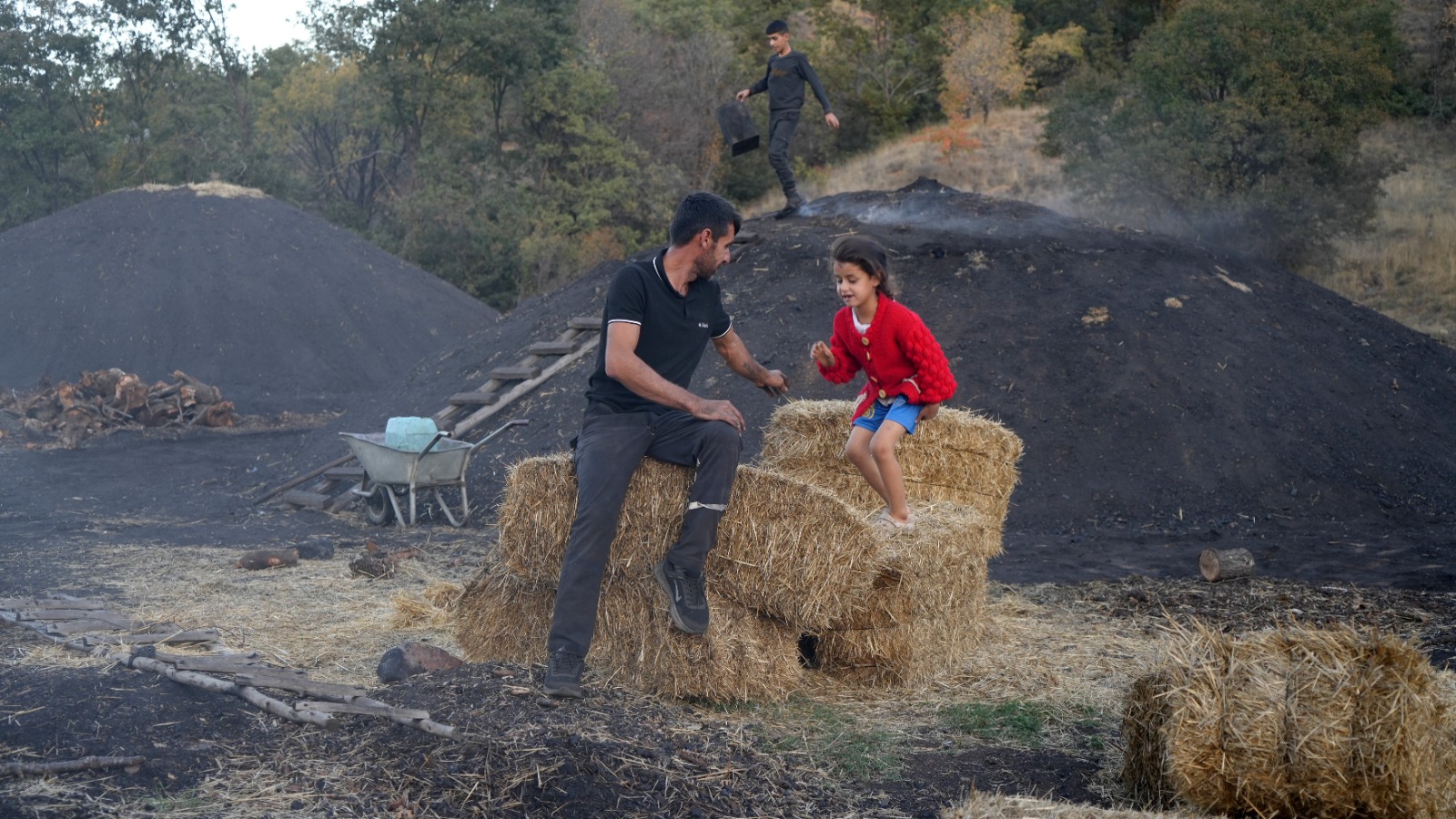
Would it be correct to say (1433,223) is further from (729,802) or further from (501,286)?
(729,802)

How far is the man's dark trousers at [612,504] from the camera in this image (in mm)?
5059

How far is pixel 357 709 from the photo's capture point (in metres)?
4.54

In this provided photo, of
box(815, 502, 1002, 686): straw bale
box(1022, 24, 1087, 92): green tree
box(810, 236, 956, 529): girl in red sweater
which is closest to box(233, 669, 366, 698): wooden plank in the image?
box(815, 502, 1002, 686): straw bale

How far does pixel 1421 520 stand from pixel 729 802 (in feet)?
28.9

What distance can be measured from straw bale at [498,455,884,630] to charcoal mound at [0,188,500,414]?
49.3ft

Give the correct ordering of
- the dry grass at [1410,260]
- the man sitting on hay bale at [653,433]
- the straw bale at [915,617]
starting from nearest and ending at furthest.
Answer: the man sitting on hay bale at [653,433]
the straw bale at [915,617]
the dry grass at [1410,260]

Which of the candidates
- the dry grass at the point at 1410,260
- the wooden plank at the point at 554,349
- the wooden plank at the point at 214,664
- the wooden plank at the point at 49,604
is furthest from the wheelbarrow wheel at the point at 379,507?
the dry grass at the point at 1410,260

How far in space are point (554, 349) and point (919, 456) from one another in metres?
6.79

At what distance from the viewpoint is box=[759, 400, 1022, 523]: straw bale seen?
23.0 ft

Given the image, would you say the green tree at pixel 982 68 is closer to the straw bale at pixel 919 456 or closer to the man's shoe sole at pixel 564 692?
the straw bale at pixel 919 456

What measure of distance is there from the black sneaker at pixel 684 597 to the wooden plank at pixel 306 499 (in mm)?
7488

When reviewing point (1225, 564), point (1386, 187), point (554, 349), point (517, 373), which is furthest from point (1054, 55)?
point (1225, 564)

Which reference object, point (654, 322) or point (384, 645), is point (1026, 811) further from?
point (384, 645)

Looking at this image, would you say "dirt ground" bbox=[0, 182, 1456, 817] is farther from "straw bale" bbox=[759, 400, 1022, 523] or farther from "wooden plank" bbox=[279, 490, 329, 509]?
"straw bale" bbox=[759, 400, 1022, 523]
